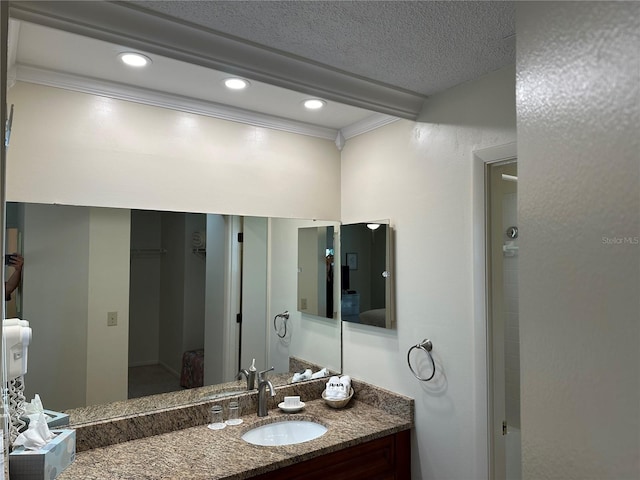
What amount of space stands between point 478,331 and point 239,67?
1418 mm

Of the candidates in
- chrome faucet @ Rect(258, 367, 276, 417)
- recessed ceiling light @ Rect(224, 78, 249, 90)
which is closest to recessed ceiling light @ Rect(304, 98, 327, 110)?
recessed ceiling light @ Rect(224, 78, 249, 90)

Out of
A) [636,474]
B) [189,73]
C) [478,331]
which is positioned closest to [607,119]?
[636,474]

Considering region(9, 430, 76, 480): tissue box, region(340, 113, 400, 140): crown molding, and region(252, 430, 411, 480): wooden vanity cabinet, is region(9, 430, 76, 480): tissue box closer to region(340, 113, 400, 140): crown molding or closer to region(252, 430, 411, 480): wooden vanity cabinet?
region(252, 430, 411, 480): wooden vanity cabinet

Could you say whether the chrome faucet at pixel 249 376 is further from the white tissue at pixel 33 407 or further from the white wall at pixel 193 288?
the white tissue at pixel 33 407

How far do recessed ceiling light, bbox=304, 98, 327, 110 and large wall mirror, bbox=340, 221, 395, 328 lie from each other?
2.19 feet

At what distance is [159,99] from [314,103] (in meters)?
0.75

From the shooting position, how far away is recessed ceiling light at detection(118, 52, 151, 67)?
5.20ft

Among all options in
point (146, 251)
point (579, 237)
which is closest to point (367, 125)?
point (146, 251)

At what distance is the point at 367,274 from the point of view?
230 cm

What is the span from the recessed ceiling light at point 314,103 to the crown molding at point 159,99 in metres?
0.23

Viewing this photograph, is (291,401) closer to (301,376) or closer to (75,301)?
(301,376)

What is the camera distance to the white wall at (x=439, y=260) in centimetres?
176

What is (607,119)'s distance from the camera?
44 centimetres

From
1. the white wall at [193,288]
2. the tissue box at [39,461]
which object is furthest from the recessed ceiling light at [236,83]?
the tissue box at [39,461]
